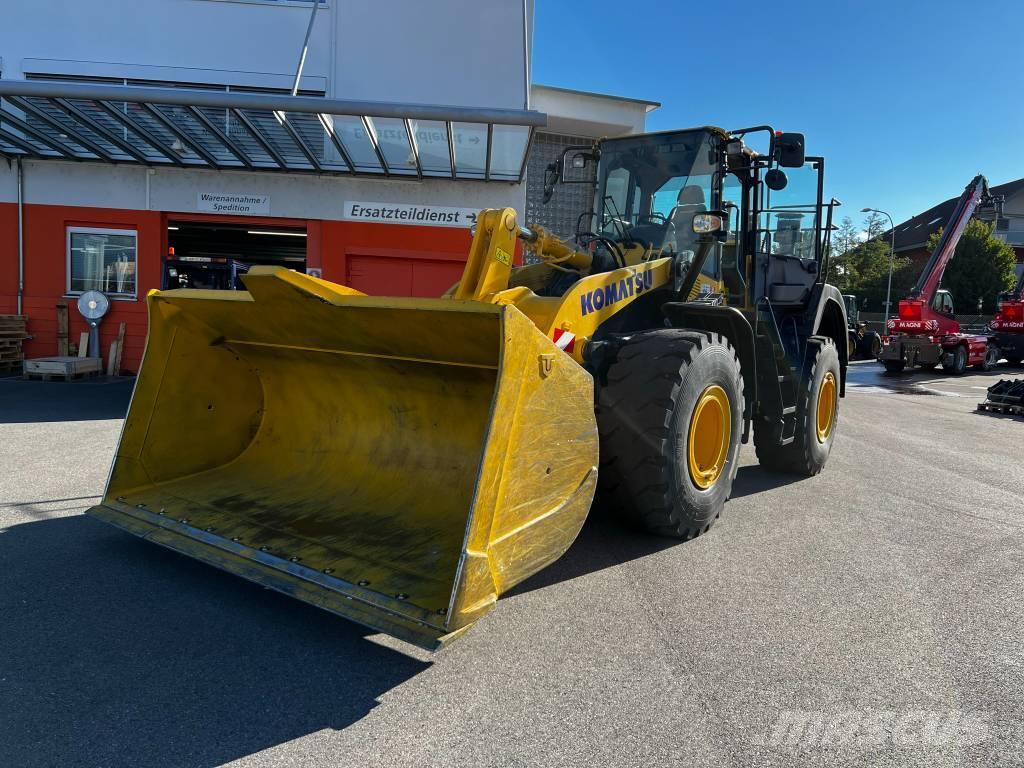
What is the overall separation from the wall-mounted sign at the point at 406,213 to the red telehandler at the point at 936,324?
50.9 feet

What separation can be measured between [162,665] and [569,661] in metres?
1.65

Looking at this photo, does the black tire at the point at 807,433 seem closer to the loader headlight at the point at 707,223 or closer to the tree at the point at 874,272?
the loader headlight at the point at 707,223

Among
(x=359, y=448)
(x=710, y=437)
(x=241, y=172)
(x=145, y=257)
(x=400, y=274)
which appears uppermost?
(x=241, y=172)

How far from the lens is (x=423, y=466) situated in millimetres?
4027

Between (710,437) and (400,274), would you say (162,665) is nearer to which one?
(710,437)

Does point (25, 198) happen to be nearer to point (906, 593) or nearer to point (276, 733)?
point (276, 733)

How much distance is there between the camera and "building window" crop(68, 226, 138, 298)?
12773 millimetres

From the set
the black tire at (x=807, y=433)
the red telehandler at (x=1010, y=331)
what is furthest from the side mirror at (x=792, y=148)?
the red telehandler at (x=1010, y=331)

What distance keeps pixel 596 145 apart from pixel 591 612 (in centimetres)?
409

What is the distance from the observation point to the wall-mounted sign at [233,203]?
12.7 metres

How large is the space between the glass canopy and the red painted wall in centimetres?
97

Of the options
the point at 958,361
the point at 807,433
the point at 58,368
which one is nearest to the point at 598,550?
the point at 807,433

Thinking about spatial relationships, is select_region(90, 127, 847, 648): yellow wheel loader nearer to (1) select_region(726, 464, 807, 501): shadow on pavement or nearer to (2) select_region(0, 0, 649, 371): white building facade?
(1) select_region(726, 464, 807, 501): shadow on pavement

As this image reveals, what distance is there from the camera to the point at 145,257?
503 inches
